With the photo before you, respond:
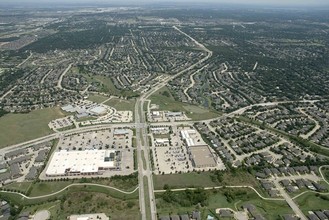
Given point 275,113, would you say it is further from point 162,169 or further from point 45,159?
point 45,159

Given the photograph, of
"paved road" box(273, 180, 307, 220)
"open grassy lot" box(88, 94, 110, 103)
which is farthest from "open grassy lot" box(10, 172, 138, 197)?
"open grassy lot" box(88, 94, 110, 103)

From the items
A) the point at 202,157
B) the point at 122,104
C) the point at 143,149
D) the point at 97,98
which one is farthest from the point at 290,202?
the point at 97,98

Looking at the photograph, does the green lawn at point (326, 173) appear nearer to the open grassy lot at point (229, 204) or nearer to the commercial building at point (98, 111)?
the open grassy lot at point (229, 204)

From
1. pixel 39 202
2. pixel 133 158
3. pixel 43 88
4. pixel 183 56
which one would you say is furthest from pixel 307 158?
pixel 183 56

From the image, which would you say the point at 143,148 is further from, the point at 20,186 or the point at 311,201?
the point at 311,201

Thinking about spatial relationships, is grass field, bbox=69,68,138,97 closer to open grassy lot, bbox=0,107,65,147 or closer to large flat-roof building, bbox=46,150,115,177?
open grassy lot, bbox=0,107,65,147

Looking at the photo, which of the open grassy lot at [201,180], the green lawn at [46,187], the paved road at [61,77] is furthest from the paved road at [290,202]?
the paved road at [61,77]
